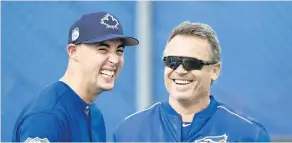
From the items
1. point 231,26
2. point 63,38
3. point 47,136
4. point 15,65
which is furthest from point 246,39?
point 47,136

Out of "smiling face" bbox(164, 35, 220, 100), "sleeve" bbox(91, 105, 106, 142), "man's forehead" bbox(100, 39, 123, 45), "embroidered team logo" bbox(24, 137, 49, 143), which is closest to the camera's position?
"embroidered team logo" bbox(24, 137, 49, 143)

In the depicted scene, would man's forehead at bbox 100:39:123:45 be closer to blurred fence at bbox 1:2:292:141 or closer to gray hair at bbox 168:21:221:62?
gray hair at bbox 168:21:221:62

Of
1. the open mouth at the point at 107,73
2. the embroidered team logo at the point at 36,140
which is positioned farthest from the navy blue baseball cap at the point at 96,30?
the embroidered team logo at the point at 36,140

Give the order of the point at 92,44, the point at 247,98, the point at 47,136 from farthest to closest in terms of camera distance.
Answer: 1. the point at 247,98
2. the point at 92,44
3. the point at 47,136

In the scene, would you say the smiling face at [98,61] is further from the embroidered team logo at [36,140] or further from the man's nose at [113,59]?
the embroidered team logo at [36,140]

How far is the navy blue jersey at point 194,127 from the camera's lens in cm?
397

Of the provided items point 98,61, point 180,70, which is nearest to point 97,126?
point 98,61

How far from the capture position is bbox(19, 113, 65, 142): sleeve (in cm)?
375

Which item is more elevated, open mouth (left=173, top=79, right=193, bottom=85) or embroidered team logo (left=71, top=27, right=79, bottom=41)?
embroidered team logo (left=71, top=27, right=79, bottom=41)

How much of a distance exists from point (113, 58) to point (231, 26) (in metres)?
1.67

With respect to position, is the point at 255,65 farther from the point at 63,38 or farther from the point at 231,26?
the point at 63,38

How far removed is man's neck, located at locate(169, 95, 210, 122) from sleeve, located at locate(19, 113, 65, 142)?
2.05 ft

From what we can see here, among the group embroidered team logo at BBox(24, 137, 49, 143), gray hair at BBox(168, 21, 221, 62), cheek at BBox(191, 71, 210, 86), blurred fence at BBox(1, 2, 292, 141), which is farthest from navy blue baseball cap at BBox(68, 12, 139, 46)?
blurred fence at BBox(1, 2, 292, 141)

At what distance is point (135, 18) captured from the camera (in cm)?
557
